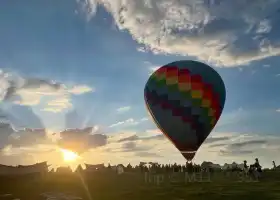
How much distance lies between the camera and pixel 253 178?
55469 mm

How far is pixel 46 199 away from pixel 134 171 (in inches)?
1673

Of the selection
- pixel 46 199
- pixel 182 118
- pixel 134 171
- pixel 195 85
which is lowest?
pixel 46 199

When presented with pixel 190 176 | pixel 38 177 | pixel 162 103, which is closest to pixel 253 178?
pixel 190 176

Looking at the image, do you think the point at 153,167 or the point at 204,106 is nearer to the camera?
the point at 204,106

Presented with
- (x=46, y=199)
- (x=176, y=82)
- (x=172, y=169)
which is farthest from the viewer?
(x=172, y=169)

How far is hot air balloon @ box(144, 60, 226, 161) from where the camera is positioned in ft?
186

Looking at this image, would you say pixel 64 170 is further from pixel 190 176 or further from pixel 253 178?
pixel 253 178

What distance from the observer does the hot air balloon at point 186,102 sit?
186ft

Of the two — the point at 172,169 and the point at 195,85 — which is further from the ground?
the point at 195,85

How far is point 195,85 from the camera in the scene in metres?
58.3

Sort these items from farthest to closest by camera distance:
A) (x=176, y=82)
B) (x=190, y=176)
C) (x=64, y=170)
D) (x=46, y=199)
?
(x=64, y=170) → (x=176, y=82) → (x=190, y=176) → (x=46, y=199)

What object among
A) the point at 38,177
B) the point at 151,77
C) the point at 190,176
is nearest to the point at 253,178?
the point at 190,176

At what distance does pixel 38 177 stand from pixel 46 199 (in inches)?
1042

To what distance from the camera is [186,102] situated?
2282 inches
